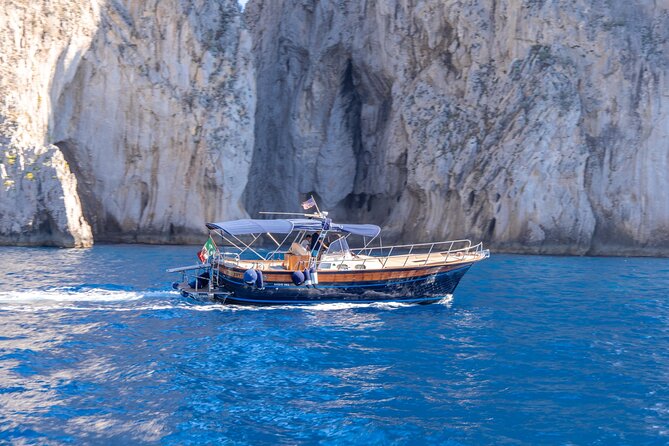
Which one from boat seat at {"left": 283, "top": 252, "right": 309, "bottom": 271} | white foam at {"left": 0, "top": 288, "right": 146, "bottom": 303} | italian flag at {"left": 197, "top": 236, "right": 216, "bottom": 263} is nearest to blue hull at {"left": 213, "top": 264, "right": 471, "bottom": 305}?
italian flag at {"left": 197, "top": 236, "right": 216, "bottom": 263}

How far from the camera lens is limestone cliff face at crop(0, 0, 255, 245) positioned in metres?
47.2

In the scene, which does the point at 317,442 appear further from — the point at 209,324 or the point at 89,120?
the point at 89,120

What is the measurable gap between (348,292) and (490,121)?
3084 cm

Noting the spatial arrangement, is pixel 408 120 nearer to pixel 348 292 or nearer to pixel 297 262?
pixel 297 262

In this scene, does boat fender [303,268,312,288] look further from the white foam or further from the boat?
the white foam

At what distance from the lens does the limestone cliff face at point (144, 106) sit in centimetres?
4716

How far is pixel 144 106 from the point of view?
167 feet

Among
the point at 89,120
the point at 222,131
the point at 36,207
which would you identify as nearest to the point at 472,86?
the point at 222,131

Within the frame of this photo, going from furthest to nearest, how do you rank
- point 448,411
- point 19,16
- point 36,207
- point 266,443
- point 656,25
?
point 656,25 < point 19,16 < point 36,207 < point 448,411 < point 266,443

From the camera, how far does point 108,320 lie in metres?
20.1

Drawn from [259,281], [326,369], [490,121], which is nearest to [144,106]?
[490,121]

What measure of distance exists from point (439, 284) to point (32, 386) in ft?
50.9

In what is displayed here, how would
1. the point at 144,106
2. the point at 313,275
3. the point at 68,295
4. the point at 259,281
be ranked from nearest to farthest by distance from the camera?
the point at 259,281 < the point at 68,295 < the point at 313,275 < the point at 144,106

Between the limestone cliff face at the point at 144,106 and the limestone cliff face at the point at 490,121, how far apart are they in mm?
9899
